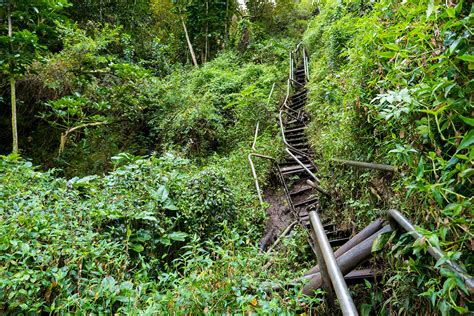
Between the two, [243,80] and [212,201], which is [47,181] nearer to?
[212,201]

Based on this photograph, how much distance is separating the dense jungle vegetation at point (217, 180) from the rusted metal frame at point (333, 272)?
307 millimetres

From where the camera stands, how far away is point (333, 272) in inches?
67.6

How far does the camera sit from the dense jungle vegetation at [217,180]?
1.56m

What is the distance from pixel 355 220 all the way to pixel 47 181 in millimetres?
4336

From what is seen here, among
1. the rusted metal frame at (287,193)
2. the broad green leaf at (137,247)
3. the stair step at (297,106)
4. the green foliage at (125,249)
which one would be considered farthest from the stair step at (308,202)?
the stair step at (297,106)

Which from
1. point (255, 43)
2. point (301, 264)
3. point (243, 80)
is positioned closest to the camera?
point (301, 264)

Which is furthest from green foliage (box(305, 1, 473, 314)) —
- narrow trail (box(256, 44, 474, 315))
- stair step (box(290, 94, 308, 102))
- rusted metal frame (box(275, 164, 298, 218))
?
stair step (box(290, 94, 308, 102))

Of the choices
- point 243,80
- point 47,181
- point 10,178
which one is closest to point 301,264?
point 47,181

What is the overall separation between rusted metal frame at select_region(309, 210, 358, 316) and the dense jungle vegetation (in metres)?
0.31

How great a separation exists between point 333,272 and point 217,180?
2980mm

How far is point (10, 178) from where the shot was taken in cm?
367

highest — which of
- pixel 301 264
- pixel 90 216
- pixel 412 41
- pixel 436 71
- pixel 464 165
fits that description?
pixel 412 41

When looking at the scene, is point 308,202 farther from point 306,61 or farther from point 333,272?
point 306,61

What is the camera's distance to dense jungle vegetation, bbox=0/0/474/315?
1.56 meters
